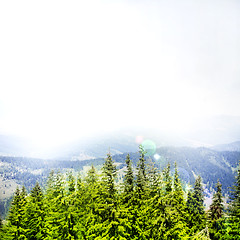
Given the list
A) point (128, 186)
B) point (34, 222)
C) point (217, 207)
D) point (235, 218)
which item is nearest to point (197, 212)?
point (217, 207)

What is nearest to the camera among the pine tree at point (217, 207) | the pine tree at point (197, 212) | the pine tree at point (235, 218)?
the pine tree at point (235, 218)

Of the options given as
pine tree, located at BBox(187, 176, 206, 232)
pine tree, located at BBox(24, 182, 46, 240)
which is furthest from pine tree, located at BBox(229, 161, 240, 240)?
pine tree, located at BBox(24, 182, 46, 240)

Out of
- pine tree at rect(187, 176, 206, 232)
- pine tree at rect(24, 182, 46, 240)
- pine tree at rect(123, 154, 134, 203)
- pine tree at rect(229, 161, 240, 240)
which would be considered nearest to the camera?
pine tree at rect(229, 161, 240, 240)

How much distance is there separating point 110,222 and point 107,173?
464cm

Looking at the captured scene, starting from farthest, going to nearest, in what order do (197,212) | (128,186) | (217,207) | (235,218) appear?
(197,212) < (217,207) < (128,186) < (235,218)

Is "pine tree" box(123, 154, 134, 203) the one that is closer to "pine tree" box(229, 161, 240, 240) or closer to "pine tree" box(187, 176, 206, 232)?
"pine tree" box(229, 161, 240, 240)

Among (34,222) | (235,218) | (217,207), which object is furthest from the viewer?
(217,207)

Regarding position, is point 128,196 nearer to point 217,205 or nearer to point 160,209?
point 160,209

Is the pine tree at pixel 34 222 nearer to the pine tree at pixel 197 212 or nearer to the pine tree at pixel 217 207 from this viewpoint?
the pine tree at pixel 197 212

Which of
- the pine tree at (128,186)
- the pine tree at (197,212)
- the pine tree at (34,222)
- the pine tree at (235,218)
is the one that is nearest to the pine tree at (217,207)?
the pine tree at (197,212)

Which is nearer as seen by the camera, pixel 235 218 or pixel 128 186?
pixel 235 218

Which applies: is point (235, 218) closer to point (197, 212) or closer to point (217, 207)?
point (217, 207)

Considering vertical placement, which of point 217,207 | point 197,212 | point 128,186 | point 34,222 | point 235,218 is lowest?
point 197,212

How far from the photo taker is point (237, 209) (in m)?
24.2
